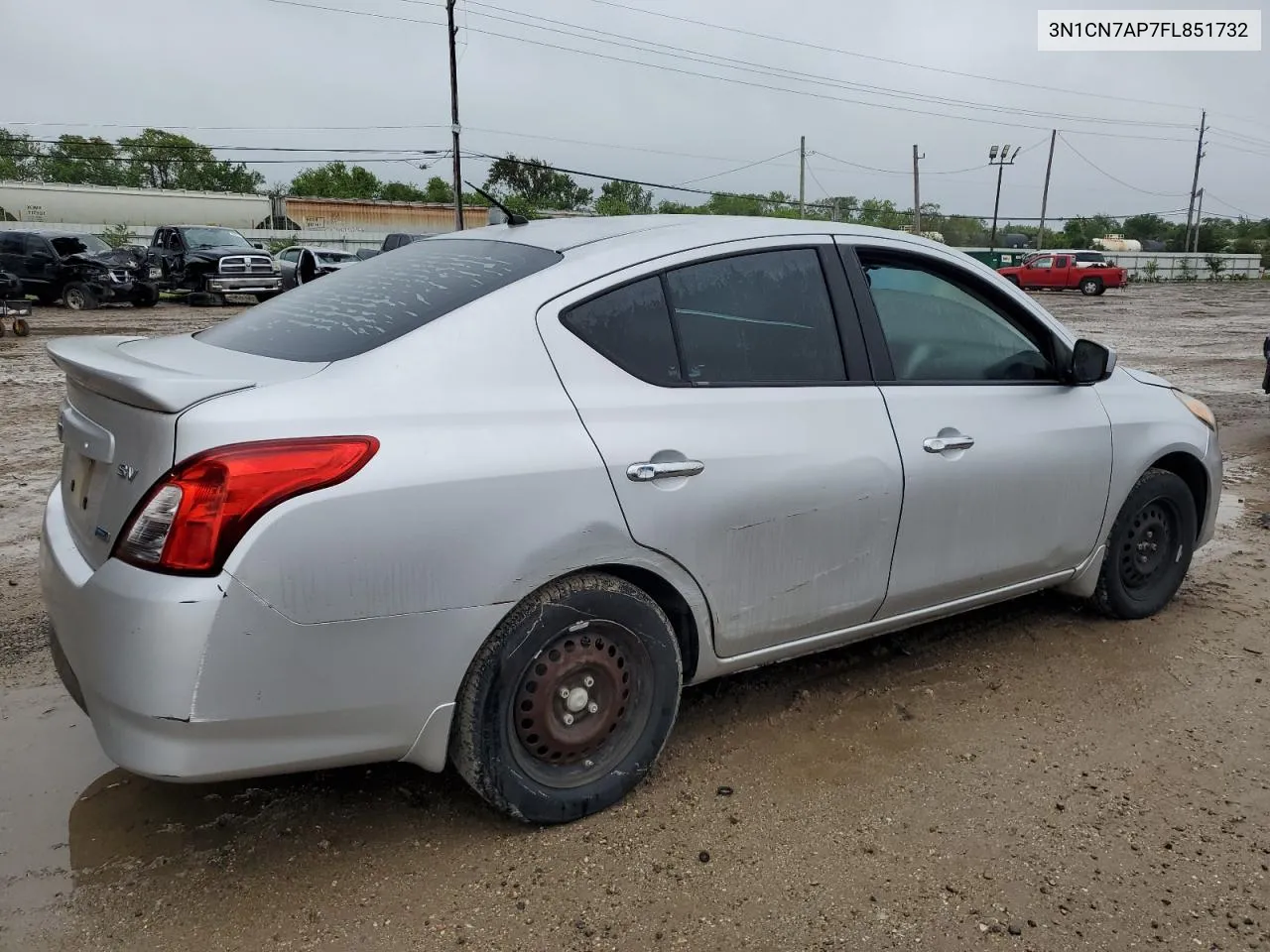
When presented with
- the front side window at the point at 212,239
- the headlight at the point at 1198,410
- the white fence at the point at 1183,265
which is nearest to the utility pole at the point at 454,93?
the front side window at the point at 212,239

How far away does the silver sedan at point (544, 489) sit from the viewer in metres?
2.20

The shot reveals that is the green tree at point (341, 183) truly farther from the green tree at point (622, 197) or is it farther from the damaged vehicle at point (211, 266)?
the damaged vehicle at point (211, 266)

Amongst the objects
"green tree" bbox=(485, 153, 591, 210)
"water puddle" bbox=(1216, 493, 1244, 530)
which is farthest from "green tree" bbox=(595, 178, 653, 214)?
"water puddle" bbox=(1216, 493, 1244, 530)

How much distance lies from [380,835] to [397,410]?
1179mm

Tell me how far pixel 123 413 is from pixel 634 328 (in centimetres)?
131

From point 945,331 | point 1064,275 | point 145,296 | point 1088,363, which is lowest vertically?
point 145,296

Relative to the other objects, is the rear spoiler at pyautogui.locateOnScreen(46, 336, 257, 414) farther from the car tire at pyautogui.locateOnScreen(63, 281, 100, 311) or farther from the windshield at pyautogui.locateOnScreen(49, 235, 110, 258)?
the windshield at pyautogui.locateOnScreen(49, 235, 110, 258)

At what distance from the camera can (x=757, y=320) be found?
307 centimetres

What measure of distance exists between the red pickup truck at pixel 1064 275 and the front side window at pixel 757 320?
121 feet

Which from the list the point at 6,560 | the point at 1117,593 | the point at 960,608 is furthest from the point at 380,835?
the point at 6,560

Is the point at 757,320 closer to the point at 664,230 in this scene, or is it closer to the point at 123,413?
the point at 664,230

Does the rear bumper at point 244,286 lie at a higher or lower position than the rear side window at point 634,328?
lower

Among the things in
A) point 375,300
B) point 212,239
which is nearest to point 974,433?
point 375,300

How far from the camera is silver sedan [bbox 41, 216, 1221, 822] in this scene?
220 centimetres
